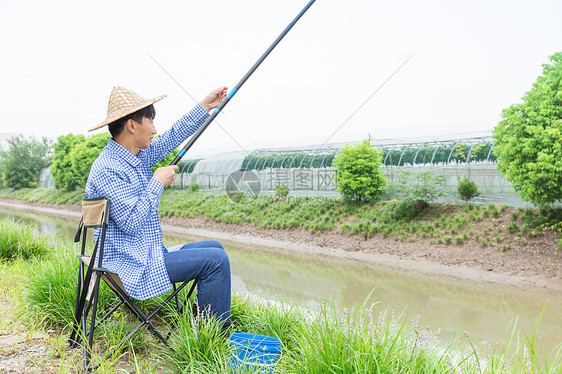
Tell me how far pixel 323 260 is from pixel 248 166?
9312 millimetres

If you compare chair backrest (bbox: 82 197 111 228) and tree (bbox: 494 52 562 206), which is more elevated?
tree (bbox: 494 52 562 206)

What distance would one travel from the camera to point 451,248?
9594mm

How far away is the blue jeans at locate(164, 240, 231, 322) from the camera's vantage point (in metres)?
2.52

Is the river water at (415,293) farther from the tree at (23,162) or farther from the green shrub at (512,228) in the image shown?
the tree at (23,162)

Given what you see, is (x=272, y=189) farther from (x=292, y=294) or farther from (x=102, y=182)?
(x=102, y=182)

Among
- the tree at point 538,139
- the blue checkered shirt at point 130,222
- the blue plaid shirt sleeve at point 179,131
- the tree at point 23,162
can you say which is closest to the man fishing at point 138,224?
the blue checkered shirt at point 130,222

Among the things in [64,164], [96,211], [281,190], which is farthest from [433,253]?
[64,164]

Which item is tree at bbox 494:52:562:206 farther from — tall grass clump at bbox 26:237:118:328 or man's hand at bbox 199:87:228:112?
tall grass clump at bbox 26:237:118:328

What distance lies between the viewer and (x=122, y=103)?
2.60 metres

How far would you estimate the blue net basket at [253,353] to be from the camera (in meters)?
2.15

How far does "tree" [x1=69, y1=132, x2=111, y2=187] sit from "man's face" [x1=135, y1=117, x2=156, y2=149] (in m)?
23.4

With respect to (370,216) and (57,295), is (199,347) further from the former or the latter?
(370,216)

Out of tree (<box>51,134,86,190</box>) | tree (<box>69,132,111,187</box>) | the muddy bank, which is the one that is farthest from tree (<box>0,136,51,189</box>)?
the muddy bank

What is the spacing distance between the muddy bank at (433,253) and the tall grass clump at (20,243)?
280 inches
